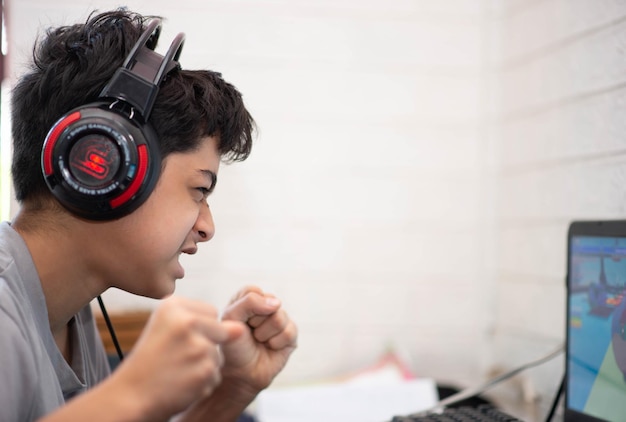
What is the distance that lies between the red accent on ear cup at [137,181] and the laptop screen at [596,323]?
0.64 metres

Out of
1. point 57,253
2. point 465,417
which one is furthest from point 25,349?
point 465,417

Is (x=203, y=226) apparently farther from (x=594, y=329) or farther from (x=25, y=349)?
(x=594, y=329)

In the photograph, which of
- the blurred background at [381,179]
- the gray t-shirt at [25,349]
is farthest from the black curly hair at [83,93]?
the blurred background at [381,179]

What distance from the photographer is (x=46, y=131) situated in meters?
0.89

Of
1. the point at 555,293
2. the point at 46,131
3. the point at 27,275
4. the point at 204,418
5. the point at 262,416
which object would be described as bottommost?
the point at 262,416

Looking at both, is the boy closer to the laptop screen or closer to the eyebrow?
the eyebrow

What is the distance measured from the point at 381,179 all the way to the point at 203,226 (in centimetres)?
89

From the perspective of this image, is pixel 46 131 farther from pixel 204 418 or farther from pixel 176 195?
pixel 204 418

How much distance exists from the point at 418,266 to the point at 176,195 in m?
1.00

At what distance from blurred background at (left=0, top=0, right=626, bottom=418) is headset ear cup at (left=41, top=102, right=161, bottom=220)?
853mm

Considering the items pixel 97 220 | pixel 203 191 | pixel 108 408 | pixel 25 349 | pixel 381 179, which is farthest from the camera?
pixel 381 179

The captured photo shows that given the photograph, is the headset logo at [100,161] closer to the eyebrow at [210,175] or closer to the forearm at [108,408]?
the eyebrow at [210,175]

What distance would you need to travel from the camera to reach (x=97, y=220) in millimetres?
851

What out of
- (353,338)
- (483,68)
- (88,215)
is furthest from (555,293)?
(88,215)
